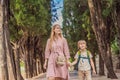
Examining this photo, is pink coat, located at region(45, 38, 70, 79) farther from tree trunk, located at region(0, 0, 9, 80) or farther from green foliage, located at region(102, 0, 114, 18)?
green foliage, located at region(102, 0, 114, 18)

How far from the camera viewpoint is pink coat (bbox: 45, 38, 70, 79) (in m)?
9.67

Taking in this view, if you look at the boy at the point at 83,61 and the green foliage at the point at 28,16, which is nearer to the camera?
the boy at the point at 83,61

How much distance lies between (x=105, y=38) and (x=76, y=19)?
41.1ft

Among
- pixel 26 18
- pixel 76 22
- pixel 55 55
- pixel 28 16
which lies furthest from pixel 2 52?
pixel 76 22

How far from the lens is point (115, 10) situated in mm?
23688

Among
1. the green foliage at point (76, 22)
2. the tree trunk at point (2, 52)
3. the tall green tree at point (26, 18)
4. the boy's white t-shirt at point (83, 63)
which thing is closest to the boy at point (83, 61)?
the boy's white t-shirt at point (83, 63)

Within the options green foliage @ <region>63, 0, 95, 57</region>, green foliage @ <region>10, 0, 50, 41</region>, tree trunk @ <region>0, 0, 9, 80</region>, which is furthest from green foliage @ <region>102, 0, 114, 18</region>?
tree trunk @ <region>0, 0, 9, 80</region>

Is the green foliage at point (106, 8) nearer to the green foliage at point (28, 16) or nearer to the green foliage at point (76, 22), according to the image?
the green foliage at point (28, 16)

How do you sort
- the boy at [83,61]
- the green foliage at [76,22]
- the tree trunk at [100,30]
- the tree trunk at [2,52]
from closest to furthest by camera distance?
the boy at [83,61] < the tree trunk at [2,52] < the tree trunk at [100,30] < the green foliage at [76,22]

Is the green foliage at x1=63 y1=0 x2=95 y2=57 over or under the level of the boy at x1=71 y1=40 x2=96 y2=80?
over

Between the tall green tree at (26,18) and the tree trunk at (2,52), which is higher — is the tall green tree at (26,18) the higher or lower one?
the higher one

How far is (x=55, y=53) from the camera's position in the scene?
9812mm

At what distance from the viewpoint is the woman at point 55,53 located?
381 inches

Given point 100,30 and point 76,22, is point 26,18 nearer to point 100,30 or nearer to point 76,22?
point 100,30
